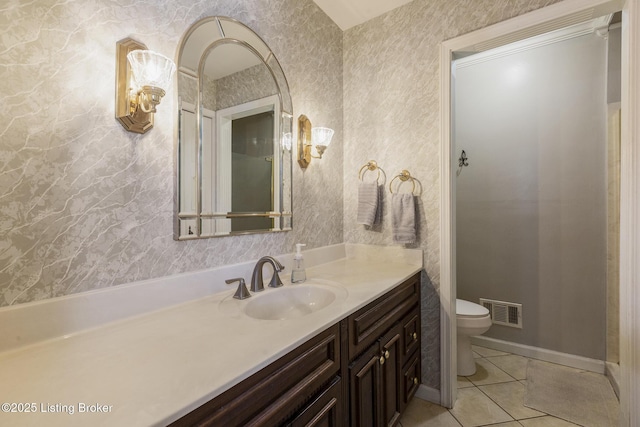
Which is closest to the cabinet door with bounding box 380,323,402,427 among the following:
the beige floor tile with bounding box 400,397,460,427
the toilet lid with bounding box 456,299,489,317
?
the beige floor tile with bounding box 400,397,460,427

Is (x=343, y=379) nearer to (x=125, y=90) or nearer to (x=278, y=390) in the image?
(x=278, y=390)

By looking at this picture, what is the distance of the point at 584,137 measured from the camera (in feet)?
6.86

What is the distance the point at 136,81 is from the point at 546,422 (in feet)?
8.19

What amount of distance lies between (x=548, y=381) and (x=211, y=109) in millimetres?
2643

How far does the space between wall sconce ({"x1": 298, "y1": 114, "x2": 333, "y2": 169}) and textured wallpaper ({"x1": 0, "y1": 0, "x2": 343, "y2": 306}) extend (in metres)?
0.70

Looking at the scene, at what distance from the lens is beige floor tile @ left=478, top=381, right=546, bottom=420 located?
1.67 meters

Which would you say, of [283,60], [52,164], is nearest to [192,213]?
[52,164]

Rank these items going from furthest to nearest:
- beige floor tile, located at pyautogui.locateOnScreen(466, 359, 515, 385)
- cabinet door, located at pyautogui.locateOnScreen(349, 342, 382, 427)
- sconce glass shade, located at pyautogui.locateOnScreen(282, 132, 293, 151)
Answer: beige floor tile, located at pyautogui.locateOnScreen(466, 359, 515, 385), sconce glass shade, located at pyautogui.locateOnScreen(282, 132, 293, 151), cabinet door, located at pyautogui.locateOnScreen(349, 342, 382, 427)

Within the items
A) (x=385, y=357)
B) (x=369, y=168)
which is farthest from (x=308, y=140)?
(x=385, y=357)

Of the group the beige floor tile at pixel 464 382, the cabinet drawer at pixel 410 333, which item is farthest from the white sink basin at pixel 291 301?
the beige floor tile at pixel 464 382

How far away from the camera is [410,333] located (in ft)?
5.36

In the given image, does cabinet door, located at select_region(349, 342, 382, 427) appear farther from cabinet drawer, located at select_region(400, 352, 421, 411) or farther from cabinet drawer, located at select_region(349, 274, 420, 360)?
cabinet drawer, located at select_region(400, 352, 421, 411)

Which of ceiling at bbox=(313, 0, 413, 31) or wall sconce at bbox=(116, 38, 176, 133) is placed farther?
ceiling at bbox=(313, 0, 413, 31)

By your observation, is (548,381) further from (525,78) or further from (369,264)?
(525,78)
